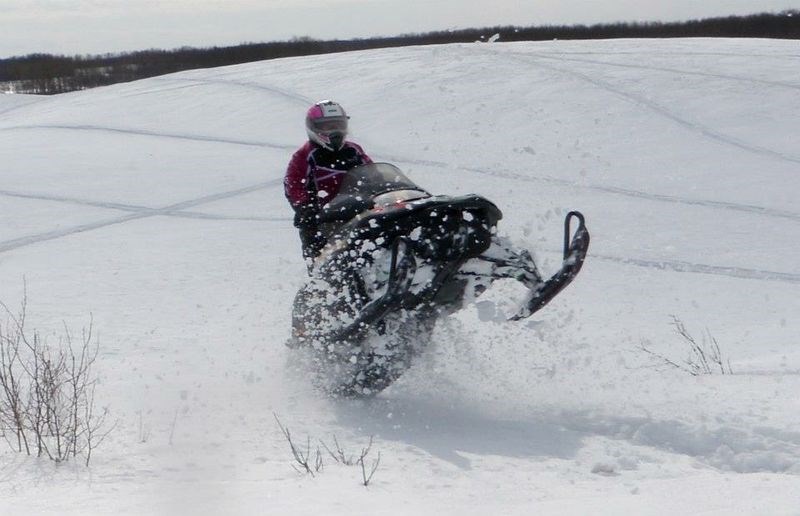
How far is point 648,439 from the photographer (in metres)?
5.01

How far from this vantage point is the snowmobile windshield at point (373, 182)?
5695 mm

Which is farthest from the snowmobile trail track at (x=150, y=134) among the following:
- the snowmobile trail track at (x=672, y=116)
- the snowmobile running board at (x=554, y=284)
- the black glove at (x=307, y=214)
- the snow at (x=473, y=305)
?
the snowmobile running board at (x=554, y=284)

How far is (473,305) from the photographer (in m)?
5.75

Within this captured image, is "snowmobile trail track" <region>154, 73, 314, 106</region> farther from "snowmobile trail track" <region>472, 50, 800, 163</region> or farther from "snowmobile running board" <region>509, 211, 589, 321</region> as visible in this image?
"snowmobile running board" <region>509, 211, 589, 321</region>

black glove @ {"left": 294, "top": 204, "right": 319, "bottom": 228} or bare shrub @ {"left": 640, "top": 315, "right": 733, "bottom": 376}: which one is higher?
black glove @ {"left": 294, "top": 204, "right": 319, "bottom": 228}

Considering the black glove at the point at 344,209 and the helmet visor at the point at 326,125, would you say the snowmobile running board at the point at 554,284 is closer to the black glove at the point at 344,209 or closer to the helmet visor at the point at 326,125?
the black glove at the point at 344,209

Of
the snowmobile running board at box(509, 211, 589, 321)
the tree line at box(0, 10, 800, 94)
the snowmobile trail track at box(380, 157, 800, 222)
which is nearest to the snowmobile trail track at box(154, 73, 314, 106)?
the snowmobile trail track at box(380, 157, 800, 222)

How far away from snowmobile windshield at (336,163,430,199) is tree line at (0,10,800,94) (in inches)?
1600

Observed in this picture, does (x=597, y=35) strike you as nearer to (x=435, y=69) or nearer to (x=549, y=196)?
(x=435, y=69)

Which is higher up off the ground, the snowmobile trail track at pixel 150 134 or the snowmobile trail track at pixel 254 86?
the snowmobile trail track at pixel 254 86

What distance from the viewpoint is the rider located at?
6.20 metres

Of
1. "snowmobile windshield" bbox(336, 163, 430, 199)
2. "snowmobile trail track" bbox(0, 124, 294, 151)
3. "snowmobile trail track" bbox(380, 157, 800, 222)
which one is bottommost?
"snowmobile trail track" bbox(380, 157, 800, 222)

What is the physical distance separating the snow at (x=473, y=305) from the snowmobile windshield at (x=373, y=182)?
34.2 inches

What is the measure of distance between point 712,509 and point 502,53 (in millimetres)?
19110
